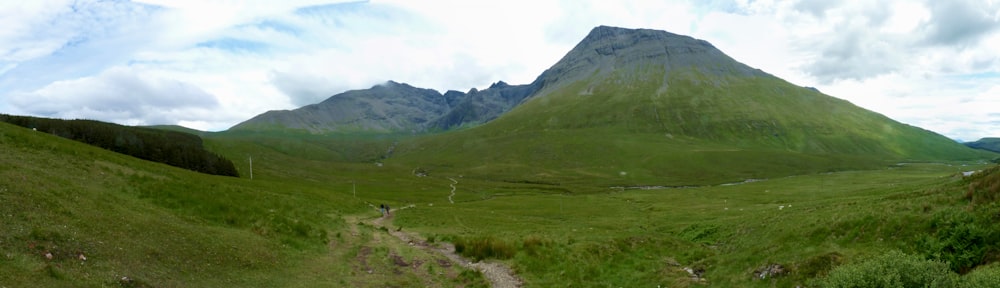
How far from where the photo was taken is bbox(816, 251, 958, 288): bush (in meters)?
13.0

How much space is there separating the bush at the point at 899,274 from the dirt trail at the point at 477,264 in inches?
764

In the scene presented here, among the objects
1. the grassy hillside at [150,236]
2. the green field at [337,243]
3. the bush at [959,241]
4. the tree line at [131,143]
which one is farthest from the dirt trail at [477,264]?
the tree line at [131,143]

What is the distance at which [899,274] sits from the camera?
526 inches

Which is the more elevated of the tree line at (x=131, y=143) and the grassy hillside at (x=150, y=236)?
the tree line at (x=131, y=143)

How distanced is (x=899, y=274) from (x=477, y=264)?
2668cm

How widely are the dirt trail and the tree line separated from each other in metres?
96.4

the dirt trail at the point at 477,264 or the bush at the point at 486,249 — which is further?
the bush at the point at 486,249

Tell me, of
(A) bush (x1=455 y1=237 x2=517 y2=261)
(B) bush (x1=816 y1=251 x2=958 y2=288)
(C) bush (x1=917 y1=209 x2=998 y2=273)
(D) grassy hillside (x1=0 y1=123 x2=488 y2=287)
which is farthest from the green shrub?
(A) bush (x1=455 y1=237 x2=517 y2=261)

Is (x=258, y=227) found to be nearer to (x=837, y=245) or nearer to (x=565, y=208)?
(x=837, y=245)

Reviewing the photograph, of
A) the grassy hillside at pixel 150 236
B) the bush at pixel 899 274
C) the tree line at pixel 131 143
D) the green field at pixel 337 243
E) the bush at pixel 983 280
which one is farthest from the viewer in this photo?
the tree line at pixel 131 143

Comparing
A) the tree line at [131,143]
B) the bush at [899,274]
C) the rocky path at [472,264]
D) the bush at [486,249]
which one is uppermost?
the tree line at [131,143]

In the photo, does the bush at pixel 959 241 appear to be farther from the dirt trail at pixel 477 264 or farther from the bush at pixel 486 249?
the bush at pixel 486 249

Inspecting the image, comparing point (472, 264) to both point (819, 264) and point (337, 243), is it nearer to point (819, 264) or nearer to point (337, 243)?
point (337, 243)

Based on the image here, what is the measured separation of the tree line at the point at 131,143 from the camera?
103m
